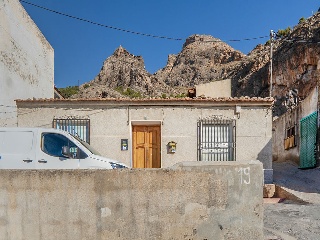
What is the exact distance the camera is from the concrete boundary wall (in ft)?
15.3

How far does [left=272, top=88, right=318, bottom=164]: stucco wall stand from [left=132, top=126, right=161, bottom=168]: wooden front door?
26.9 ft

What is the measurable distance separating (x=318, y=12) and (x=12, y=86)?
3931cm

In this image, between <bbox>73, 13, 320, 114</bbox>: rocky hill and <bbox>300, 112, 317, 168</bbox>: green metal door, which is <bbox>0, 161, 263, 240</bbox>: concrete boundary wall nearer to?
<bbox>300, 112, 317, 168</bbox>: green metal door

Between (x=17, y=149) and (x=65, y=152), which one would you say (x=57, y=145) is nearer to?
(x=65, y=152)

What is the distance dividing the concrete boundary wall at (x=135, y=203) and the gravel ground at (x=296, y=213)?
1822mm

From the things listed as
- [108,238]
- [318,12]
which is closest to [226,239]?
[108,238]

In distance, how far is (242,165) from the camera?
186 inches

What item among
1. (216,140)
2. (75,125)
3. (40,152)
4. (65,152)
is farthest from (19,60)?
(216,140)

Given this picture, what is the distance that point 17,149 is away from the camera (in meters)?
7.69

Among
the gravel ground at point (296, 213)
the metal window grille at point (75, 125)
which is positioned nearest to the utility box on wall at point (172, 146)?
the metal window grille at point (75, 125)

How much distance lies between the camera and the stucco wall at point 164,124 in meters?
12.7

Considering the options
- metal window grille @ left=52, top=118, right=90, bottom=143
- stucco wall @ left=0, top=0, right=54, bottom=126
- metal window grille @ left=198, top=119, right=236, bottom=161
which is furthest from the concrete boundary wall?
stucco wall @ left=0, top=0, right=54, bottom=126

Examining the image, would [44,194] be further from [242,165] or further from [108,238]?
[242,165]

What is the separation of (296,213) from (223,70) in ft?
229
